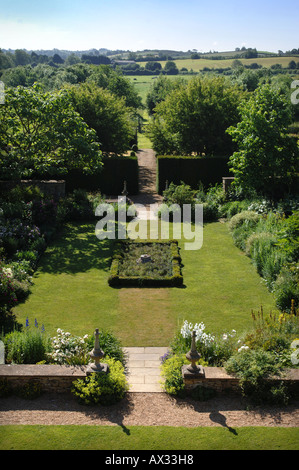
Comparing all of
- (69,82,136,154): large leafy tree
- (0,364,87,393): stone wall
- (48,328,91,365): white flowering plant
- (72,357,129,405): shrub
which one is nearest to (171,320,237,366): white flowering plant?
(72,357,129,405): shrub

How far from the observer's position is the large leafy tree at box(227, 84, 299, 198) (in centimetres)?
2167

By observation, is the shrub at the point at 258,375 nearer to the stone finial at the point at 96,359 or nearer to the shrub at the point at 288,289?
the stone finial at the point at 96,359

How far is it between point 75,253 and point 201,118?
48.3 ft

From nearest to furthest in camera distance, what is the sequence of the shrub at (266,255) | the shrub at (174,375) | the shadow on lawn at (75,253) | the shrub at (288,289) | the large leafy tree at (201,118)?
the shrub at (174,375) → the shrub at (288,289) → the shrub at (266,255) → the shadow on lawn at (75,253) → the large leafy tree at (201,118)

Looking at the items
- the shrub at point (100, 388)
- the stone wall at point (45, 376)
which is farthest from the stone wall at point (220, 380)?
the stone wall at point (45, 376)

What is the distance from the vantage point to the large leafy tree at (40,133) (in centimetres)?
2133

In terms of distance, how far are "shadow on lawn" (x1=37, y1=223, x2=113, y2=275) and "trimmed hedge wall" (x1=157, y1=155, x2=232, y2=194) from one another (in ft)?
25.8

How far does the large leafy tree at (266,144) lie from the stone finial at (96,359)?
586 inches

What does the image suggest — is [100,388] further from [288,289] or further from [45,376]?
[288,289]

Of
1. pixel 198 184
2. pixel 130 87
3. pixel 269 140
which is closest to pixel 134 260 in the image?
pixel 269 140

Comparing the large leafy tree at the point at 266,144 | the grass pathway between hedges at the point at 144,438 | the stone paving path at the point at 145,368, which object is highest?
the large leafy tree at the point at 266,144

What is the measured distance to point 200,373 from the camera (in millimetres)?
9359

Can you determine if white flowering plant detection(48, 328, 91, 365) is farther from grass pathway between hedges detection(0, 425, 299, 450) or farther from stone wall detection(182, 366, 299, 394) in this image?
stone wall detection(182, 366, 299, 394)

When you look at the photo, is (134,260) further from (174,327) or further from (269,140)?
(269,140)
